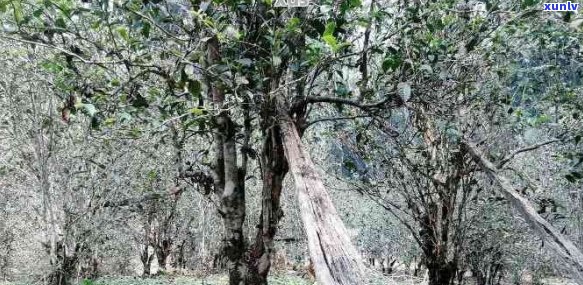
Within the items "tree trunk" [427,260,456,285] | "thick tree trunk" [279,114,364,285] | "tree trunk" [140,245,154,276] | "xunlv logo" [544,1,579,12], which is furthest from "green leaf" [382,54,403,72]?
"tree trunk" [140,245,154,276]

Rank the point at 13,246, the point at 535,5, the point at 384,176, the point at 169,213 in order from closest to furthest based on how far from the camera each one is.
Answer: the point at 535,5 → the point at 384,176 → the point at 13,246 → the point at 169,213

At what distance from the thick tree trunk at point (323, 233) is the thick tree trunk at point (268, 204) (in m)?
0.64

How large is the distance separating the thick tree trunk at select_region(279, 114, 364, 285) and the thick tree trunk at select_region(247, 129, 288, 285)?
64 cm

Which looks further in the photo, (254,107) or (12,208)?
(12,208)

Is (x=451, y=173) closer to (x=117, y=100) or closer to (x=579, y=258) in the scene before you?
(x=579, y=258)

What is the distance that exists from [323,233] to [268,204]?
1349mm

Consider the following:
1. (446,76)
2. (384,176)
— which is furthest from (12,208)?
(446,76)

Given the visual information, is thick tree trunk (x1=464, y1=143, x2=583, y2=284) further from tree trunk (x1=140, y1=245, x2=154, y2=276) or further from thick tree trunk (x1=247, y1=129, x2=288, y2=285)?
tree trunk (x1=140, y1=245, x2=154, y2=276)

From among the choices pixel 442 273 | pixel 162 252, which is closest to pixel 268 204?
pixel 442 273

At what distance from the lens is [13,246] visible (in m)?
11.7

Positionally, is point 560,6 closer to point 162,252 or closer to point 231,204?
point 231,204

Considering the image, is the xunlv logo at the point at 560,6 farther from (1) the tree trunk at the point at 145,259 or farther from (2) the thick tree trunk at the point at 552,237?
(1) the tree trunk at the point at 145,259

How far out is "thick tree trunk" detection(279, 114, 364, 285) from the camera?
4.05ft

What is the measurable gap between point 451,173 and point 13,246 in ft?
38.8
